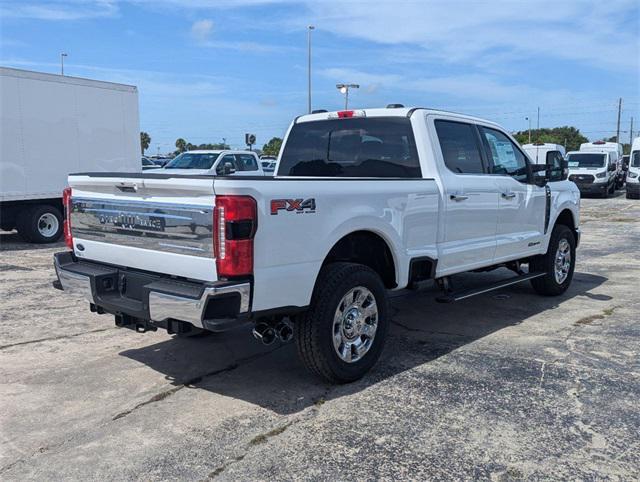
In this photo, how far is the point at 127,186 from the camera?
13.8 feet

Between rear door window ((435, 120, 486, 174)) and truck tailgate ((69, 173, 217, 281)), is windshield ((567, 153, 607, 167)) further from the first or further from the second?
→ truck tailgate ((69, 173, 217, 281))

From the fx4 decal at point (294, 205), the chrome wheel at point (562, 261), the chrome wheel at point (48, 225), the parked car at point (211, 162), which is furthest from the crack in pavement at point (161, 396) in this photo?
the parked car at point (211, 162)

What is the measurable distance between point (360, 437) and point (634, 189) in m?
26.2

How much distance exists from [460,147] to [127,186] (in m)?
3.11

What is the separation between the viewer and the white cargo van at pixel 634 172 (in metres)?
25.6

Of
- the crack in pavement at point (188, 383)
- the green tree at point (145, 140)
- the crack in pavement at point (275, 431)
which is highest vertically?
the green tree at point (145, 140)

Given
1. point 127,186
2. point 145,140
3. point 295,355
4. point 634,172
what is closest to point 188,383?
point 295,355

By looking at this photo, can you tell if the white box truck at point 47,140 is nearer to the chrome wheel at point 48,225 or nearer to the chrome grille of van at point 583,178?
the chrome wheel at point 48,225

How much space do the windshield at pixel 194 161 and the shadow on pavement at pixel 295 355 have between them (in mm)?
9044

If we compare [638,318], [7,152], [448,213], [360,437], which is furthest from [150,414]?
[7,152]

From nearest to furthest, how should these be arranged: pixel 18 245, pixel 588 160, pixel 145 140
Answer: pixel 18 245 → pixel 588 160 → pixel 145 140

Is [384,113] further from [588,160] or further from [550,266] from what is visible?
[588,160]

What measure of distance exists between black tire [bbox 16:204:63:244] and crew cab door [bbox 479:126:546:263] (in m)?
9.36

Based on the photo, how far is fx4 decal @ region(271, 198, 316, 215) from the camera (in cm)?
380
